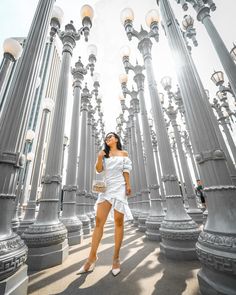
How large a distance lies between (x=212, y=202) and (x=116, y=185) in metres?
1.65

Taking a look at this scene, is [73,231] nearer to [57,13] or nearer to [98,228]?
[98,228]

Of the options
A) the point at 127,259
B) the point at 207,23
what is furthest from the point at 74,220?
the point at 207,23

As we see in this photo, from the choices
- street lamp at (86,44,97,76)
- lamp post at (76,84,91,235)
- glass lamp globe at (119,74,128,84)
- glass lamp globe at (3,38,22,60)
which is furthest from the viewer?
glass lamp globe at (119,74,128,84)

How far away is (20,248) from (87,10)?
A: 7.83 meters

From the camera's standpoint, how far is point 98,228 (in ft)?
10.3

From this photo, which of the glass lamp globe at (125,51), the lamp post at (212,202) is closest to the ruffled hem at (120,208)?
the lamp post at (212,202)

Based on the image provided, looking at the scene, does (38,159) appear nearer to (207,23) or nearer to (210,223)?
(210,223)

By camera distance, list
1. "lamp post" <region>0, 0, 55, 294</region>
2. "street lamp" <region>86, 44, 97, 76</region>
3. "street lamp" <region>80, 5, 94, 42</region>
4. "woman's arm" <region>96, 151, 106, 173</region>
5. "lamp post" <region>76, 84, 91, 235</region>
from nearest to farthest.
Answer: "lamp post" <region>0, 0, 55, 294</region>, "woman's arm" <region>96, 151, 106, 173</region>, "street lamp" <region>80, 5, 94, 42</region>, "lamp post" <region>76, 84, 91, 235</region>, "street lamp" <region>86, 44, 97, 76</region>

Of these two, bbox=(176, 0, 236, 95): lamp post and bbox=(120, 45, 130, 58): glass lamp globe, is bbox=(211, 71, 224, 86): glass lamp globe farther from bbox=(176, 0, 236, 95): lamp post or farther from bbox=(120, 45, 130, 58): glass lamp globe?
bbox=(120, 45, 130, 58): glass lamp globe

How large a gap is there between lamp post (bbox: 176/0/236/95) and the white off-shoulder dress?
4.85 metres

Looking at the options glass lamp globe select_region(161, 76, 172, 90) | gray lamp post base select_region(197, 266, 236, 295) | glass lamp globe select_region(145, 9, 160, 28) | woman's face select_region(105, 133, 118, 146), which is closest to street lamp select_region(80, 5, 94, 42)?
glass lamp globe select_region(145, 9, 160, 28)

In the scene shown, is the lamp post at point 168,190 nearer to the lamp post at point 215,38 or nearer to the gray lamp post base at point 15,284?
the lamp post at point 215,38

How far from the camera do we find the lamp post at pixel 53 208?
3.66 m

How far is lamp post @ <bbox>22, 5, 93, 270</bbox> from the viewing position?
12.0ft
